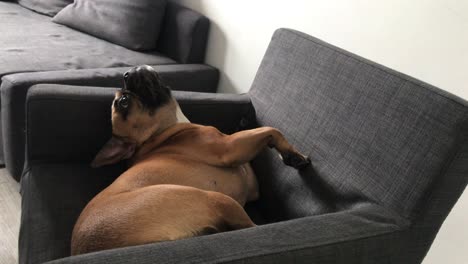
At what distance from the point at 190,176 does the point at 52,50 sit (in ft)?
4.61

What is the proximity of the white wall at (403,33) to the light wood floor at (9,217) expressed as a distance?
1.32m

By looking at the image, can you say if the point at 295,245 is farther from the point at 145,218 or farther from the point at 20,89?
the point at 20,89

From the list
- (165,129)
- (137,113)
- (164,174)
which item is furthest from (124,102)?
(164,174)

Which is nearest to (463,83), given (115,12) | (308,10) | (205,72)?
(308,10)

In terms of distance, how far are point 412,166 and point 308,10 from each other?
40.5 inches

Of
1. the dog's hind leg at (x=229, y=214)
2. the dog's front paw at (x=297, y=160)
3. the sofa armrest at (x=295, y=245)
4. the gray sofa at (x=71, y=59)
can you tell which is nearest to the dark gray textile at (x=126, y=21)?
the gray sofa at (x=71, y=59)

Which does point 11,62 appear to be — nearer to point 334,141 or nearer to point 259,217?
point 259,217

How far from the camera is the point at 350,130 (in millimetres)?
1244

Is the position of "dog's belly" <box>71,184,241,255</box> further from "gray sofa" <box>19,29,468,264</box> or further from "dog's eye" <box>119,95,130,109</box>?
"dog's eye" <box>119,95,130,109</box>

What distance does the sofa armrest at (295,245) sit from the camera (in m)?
0.82

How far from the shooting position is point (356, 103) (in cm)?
125

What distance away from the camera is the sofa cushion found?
2.16 m

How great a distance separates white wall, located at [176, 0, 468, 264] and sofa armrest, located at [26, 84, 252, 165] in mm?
657

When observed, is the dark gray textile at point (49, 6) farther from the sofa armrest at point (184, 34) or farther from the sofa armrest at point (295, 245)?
the sofa armrest at point (295, 245)
